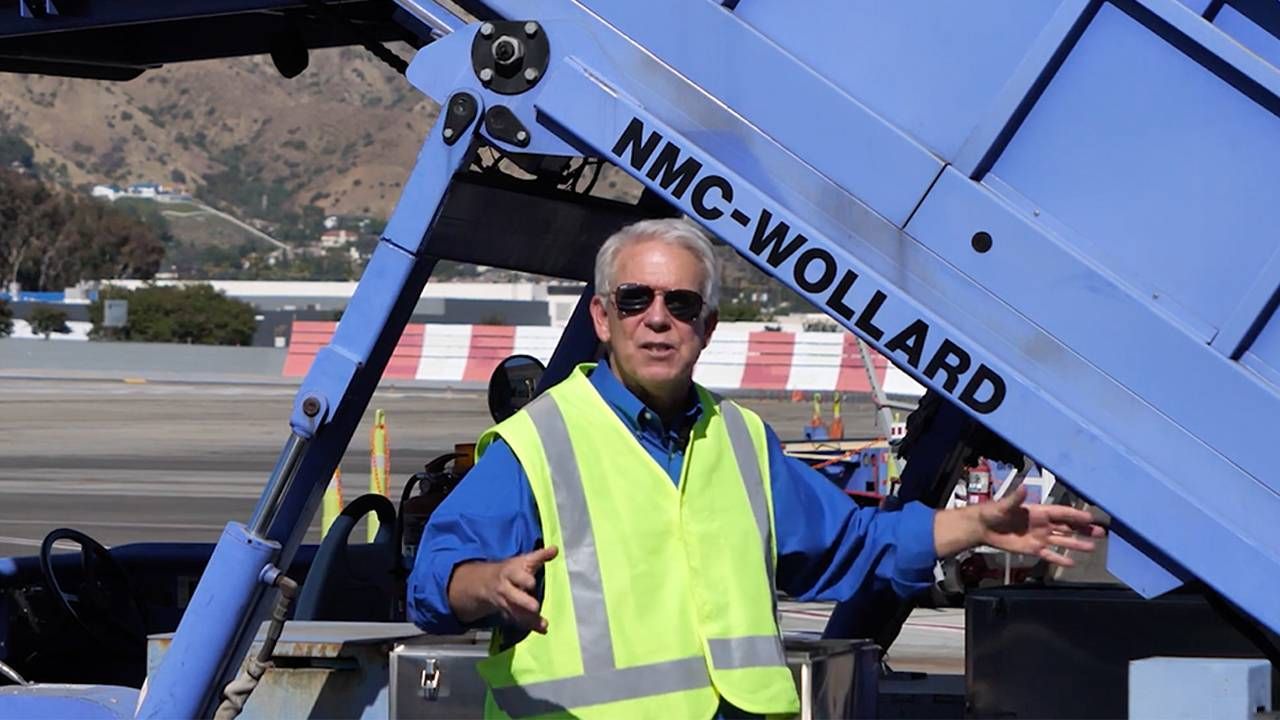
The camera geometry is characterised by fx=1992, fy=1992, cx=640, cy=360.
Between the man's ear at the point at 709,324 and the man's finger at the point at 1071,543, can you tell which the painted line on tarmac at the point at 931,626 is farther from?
the man's ear at the point at 709,324

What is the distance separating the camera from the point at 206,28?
525 centimetres

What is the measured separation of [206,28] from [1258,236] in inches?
113

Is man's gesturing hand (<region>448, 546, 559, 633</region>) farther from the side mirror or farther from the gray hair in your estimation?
the side mirror

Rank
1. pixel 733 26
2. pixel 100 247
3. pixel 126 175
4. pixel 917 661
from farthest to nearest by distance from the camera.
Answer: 1. pixel 126 175
2. pixel 100 247
3. pixel 917 661
4. pixel 733 26

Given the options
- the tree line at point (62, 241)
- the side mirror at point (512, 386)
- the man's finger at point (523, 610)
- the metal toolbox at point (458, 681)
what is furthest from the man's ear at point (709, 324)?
the tree line at point (62, 241)

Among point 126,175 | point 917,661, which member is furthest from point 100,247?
point 917,661

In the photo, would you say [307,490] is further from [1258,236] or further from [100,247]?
[100,247]

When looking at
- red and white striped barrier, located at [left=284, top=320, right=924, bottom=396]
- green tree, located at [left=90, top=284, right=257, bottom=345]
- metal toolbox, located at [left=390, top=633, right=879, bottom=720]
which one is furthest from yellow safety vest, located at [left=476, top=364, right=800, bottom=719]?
green tree, located at [left=90, top=284, right=257, bottom=345]

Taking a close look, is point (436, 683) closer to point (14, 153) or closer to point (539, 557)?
point (539, 557)

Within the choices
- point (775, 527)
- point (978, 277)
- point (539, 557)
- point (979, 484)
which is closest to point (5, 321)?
point (979, 484)

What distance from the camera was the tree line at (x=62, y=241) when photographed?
3964 inches

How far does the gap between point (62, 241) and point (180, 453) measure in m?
80.6

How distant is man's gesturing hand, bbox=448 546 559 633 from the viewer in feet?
9.27

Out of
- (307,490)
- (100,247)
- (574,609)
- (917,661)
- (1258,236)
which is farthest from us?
(100,247)
